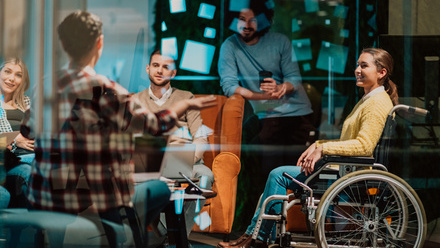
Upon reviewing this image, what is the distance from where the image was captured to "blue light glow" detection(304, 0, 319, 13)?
15.7 feet

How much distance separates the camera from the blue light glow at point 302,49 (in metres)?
4.79

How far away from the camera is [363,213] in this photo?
11.7 feet

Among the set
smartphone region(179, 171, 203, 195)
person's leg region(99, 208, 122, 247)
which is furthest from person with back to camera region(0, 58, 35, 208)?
smartphone region(179, 171, 203, 195)

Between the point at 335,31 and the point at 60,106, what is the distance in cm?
252

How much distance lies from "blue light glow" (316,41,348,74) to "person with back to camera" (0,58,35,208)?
7.58ft

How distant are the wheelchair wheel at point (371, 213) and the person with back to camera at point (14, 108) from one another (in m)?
1.68

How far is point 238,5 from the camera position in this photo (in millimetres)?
4781

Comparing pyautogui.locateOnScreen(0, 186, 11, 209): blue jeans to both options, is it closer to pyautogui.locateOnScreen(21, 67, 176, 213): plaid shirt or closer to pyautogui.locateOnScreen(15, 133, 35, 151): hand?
pyautogui.locateOnScreen(15, 133, 35, 151): hand

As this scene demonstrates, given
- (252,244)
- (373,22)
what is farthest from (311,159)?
(373,22)

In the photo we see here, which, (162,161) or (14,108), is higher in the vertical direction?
(14,108)

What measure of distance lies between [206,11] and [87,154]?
225cm

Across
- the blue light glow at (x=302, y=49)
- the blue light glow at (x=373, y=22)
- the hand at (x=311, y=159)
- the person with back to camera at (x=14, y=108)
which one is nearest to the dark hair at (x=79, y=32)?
the person with back to camera at (x=14, y=108)

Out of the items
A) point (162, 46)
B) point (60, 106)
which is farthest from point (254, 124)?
point (60, 106)

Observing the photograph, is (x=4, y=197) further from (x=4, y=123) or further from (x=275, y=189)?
(x=275, y=189)
